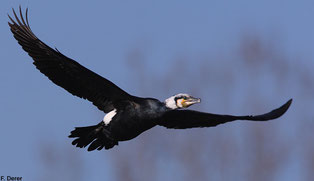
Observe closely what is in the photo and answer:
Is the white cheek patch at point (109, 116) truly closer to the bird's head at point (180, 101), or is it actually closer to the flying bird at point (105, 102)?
the flying bird at point (105, 102)

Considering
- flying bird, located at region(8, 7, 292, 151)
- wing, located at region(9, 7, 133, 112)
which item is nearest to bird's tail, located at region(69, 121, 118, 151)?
flying bird, located at region(8, 7, 292, 151)

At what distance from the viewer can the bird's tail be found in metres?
11.9

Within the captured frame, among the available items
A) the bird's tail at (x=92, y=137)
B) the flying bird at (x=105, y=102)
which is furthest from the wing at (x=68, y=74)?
the bird's tail at (x=92, y=137)

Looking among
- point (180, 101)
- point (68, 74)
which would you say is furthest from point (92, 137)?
point (180, 101)

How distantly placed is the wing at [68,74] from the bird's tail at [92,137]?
33 cm

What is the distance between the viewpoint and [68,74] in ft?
38.0

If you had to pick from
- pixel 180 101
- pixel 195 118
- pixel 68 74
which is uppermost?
pixel 68 74

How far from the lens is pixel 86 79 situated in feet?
38.0

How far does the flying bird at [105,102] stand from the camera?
→ 443 inches

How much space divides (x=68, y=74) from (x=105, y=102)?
697mm

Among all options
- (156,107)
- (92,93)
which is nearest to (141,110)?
(156,107)

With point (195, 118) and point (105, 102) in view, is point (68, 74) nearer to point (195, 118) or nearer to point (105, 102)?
point (105, 102)

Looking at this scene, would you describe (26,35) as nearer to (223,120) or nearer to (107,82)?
(107,82)

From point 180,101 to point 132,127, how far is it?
760 millimetres
